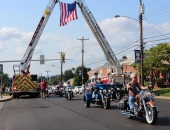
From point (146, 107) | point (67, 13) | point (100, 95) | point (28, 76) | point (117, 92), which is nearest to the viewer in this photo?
point (146, 107)

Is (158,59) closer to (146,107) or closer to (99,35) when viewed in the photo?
(99,35)

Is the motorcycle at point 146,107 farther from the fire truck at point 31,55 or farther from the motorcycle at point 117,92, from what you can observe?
the fire truck at point 31,55

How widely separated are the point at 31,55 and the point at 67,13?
8.09 m

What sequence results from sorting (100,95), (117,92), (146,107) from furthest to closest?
(117,92)
(100,95)
(146,107)

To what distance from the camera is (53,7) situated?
4303 cm

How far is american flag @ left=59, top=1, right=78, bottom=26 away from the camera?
4150 centimetres

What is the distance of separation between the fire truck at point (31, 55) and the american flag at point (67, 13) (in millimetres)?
1551

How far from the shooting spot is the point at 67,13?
4200 cm

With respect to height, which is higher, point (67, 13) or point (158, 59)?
point (67, 13)

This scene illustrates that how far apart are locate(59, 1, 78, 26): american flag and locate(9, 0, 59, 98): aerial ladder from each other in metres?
1.68

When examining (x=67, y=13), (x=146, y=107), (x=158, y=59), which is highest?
(x=67, y=13)

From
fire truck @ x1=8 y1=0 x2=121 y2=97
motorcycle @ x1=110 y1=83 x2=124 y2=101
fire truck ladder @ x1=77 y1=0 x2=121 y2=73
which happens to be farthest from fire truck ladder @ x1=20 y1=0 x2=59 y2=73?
motorcycle @ x1=110 y1=83 x2=124 y2=101

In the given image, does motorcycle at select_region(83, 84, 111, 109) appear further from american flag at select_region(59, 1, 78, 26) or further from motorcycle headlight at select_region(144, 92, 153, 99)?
american flag at select_region(59, 1, 78, 26)

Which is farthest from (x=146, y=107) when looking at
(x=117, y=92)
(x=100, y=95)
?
(x=117, y=92)
